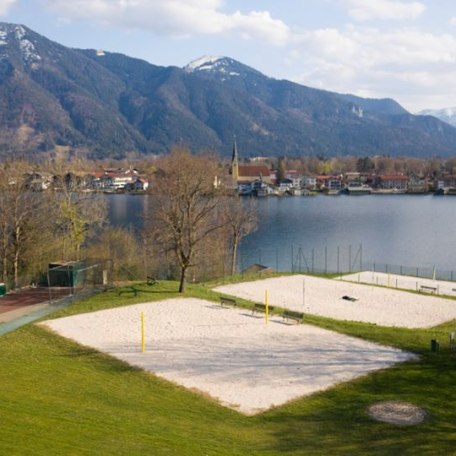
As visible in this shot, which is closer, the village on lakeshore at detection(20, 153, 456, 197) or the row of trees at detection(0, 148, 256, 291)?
the row of trees at detection(0, 148, 256, 291)

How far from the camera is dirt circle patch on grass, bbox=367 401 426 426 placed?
14078 mm

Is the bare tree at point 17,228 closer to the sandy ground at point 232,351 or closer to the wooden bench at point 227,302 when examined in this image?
the sandy ground at point 232,351

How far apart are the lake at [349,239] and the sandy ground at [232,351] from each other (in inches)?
1084

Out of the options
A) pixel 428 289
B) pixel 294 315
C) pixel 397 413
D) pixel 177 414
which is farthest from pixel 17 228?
pixel 397 413

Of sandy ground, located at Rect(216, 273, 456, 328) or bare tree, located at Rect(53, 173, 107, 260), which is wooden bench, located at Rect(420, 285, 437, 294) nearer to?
sandy ground, located at Rect(216, 273, 456, 328)

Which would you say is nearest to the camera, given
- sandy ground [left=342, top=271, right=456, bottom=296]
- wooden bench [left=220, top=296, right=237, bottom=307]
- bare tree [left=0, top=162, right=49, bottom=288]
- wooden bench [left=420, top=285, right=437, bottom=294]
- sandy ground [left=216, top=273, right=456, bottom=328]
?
wooden bench [left=220, top=296, right=237, bottom=307]

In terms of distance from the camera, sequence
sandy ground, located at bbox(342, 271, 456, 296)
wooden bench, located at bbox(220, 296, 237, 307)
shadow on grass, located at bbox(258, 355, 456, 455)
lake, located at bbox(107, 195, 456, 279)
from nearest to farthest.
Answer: shadow on grass, located at bbox(258, 355, 456, 455)
wooden bench, located at bbox(220, 296, 237, 307)
sandy ground, located at bbox(342, 271, 456, 296)
lake, located at bbox(107, 195, 456, 279)

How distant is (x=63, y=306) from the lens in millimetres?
27719

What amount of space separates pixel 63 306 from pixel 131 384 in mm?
11901

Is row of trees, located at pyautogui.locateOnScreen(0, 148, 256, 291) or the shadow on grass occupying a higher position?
row of trees, located at pyautogui.locateOnScreen(0, 148, 256, 291)

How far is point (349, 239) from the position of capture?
234 feet

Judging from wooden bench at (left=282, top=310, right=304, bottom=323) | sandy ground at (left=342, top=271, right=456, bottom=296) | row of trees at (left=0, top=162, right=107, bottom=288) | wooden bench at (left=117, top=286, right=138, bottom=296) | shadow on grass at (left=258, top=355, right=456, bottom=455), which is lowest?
sandy ground at (left=342, top=271, right=456, bottom=296)

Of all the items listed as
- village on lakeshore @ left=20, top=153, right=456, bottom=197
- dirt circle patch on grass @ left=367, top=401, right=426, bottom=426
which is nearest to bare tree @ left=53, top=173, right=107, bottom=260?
dirt circle patch on grass @ left=367, top=401, right=426, bottom=426

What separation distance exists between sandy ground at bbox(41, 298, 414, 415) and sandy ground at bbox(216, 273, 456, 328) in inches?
203
